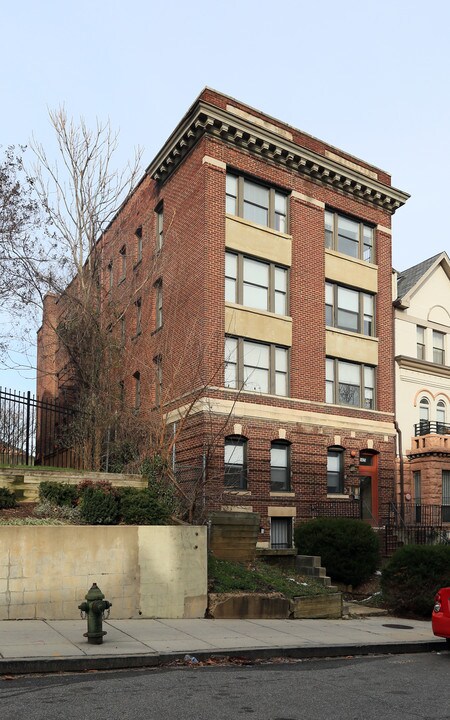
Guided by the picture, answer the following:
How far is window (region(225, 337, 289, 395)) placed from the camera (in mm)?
25766

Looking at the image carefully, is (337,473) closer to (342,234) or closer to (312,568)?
(312,568)

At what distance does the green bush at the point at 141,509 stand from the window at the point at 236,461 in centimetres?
898

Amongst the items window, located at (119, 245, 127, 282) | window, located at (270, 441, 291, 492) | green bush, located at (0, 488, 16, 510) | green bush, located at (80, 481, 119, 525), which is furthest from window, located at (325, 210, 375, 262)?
green bush, located at (0, 488, 16, 510)

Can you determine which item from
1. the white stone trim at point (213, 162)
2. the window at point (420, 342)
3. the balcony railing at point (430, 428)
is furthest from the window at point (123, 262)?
the balcony railing at point (430, 428)

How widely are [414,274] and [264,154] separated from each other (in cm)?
1122

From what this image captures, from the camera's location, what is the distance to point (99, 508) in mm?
15188

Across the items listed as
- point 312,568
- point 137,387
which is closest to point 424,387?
point 137,387

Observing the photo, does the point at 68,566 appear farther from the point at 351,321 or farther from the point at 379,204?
the point at 379,204

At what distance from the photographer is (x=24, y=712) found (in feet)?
24.8

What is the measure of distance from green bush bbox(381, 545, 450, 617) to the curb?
12.5ft

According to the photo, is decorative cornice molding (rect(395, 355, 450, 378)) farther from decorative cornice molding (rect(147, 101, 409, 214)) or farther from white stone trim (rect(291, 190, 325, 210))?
white stone trim (rect(291, 190, 325, 210))

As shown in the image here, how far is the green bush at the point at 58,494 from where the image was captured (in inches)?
631

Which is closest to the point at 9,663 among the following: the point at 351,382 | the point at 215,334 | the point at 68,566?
the point at 68,566

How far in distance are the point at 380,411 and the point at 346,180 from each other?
9237 millimetres
